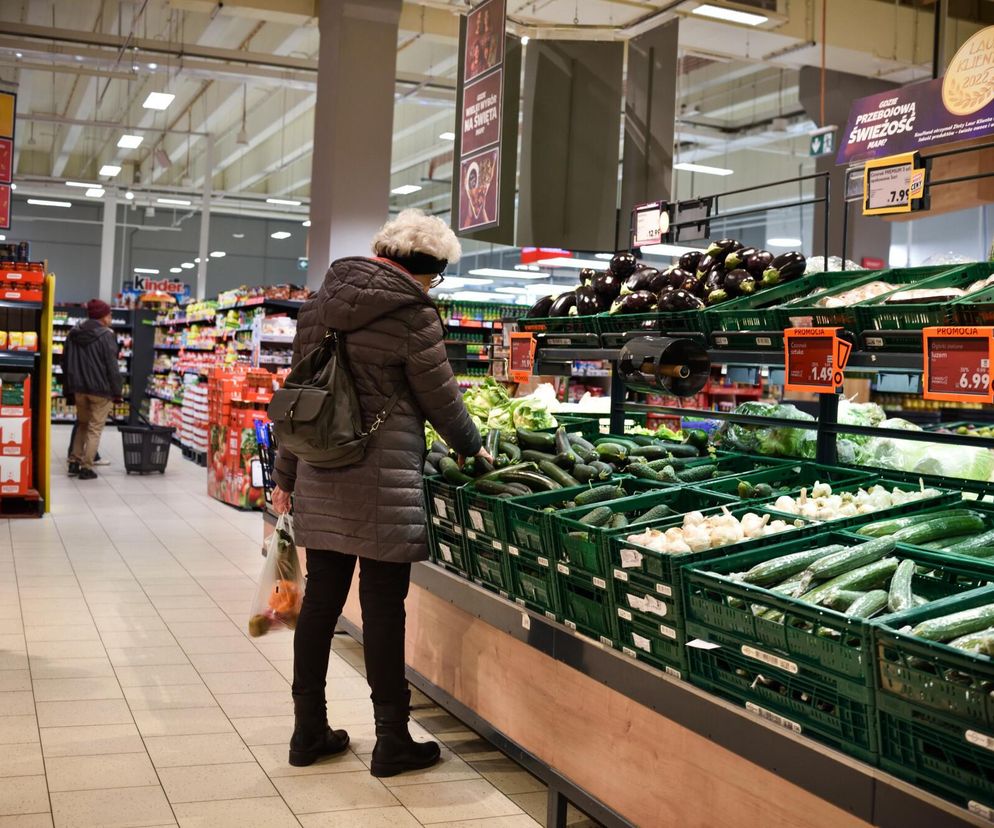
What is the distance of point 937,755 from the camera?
76.2 inches

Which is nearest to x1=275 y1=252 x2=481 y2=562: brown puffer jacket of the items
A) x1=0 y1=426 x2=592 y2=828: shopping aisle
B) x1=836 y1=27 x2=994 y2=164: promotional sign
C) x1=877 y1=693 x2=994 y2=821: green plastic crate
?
x1=0 y1=426 x2=592 y2=828: shopping aisle

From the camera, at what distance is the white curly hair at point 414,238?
3.46 metres

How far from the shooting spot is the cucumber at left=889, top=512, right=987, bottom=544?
2.68 m

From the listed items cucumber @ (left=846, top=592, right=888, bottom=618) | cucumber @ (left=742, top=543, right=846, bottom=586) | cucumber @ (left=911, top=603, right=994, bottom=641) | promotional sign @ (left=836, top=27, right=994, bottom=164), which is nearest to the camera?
cucumber @ (left=911, top=603, right=994, bottom=641)

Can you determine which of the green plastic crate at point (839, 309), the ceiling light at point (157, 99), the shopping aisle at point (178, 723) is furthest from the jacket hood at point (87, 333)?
the green plastic crate at point (839, 309)

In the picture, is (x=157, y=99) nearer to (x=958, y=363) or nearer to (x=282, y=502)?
(x=282, y=502)

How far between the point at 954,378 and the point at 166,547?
628cm

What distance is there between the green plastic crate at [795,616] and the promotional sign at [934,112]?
452cm

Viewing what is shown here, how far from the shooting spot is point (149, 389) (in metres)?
20.2

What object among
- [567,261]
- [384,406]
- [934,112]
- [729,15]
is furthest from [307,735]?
[567,261]

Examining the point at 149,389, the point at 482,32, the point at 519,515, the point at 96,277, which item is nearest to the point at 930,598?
the point at 519,515

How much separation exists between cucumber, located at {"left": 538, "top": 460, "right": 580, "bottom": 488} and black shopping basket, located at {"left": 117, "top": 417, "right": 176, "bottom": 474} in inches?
376

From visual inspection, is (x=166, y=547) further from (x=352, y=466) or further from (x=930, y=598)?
(x=930, y=598)

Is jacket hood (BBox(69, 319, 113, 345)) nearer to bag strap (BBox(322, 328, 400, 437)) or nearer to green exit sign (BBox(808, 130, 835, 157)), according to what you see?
green exit sign (BBox(808, 130, 835, 157))
